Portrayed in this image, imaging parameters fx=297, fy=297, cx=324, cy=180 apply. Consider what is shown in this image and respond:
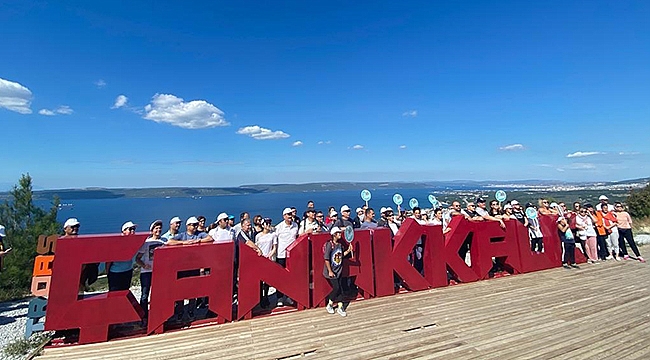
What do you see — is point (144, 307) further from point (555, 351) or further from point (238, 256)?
point (555, 351)

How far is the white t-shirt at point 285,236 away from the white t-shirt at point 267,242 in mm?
108

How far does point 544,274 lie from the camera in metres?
8.20

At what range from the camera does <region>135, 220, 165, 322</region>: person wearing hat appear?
5605 millimetres

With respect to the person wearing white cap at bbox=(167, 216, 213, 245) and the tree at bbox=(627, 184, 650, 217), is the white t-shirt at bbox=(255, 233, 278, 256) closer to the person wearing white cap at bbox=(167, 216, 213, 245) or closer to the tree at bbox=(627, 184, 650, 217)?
the person wearing white cap at bbox=(167, 216, 213, 245)

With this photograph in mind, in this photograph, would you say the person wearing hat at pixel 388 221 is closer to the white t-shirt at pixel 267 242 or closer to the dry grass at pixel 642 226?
the white t-shirt at pixel 267 242

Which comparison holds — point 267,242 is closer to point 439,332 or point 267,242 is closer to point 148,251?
point 148,251

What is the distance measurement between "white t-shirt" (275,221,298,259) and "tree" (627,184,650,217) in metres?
30.7

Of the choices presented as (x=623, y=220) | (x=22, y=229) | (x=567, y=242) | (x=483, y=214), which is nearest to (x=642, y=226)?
(x=623, y=220)

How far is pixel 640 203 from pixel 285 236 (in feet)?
105

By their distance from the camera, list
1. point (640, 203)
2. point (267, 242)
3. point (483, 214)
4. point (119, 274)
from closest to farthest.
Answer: point (119, 274)
point (267, 242)
point (483, 214)
point (640, 203)

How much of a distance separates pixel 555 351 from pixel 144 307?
6988 mm

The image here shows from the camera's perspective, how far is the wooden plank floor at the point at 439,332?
4.33 metres

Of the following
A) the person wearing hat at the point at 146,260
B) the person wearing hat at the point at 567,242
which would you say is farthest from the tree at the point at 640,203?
the person wearing hat at the point at 146,260

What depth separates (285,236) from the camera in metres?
6.51
